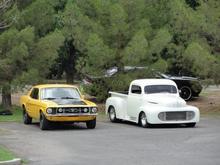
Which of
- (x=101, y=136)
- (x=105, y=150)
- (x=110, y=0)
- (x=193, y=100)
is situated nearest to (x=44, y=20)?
(x=110, y=0)

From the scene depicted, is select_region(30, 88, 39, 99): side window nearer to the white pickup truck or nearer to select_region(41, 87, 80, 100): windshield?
select_region(41, 87, 80, 100): windshield

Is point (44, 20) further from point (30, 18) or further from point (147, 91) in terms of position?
point (147, 91)

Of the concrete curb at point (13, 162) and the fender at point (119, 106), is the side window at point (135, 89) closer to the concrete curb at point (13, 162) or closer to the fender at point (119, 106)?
the fender at point (119, 106)

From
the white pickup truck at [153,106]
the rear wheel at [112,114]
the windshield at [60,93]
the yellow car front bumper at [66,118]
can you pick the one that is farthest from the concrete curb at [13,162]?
the rear wheel at [112,114]

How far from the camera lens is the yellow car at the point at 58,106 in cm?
1955

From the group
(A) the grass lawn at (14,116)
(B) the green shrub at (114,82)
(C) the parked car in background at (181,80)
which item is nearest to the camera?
(A) the grass lawn at (14,116)

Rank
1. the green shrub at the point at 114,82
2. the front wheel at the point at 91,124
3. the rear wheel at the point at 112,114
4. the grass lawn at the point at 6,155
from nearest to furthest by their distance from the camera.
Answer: the grass lawn at the point at 6,155 < the front wheel at the point at 91,124 < the rear wheel at the point at 112,114 < the green shrub at the point at 114,82

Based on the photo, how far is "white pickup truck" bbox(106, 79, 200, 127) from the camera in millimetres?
20438

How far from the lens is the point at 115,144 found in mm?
15758

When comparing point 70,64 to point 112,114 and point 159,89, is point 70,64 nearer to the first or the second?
point 112,114

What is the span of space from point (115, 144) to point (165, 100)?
5341 millimetres

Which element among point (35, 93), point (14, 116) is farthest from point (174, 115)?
point (14, 116)

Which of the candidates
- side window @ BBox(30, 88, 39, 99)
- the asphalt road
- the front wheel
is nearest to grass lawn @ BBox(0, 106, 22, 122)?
side window @ BBox(30, 88, 39, 99)

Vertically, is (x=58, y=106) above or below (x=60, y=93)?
below
